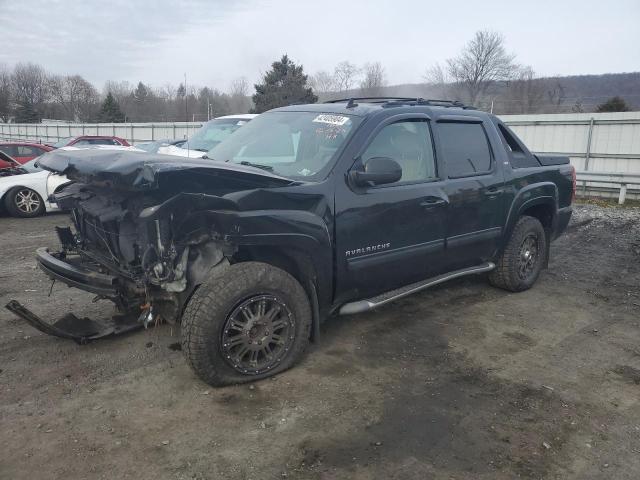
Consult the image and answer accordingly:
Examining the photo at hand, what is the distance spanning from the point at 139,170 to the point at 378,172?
63.4 inches

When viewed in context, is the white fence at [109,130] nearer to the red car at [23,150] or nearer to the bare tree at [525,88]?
the red car at [23,150]

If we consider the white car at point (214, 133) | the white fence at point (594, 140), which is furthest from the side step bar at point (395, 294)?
the white fence at point (594, 140)

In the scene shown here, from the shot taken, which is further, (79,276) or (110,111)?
(110,111)

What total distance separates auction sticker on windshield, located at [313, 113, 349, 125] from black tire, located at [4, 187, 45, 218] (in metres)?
7.80

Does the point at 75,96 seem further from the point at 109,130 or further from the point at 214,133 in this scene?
the point at 214,133

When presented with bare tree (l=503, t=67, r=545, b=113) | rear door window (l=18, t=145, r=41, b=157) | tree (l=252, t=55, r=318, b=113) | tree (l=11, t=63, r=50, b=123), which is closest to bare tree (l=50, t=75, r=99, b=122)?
tree (l=11, t=63, r=50, b=123)

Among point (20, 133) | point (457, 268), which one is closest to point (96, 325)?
point (457, 268)

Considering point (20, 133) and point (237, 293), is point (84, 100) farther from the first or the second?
point (237, 293)

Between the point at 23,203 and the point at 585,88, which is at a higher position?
the point at 585,88

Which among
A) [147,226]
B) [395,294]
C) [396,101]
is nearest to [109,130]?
[396,101]

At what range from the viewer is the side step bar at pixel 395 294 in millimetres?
3834

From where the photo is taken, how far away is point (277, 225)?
3.27 metres

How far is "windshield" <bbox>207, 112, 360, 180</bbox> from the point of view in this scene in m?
3.75

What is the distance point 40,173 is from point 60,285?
5523 mm
